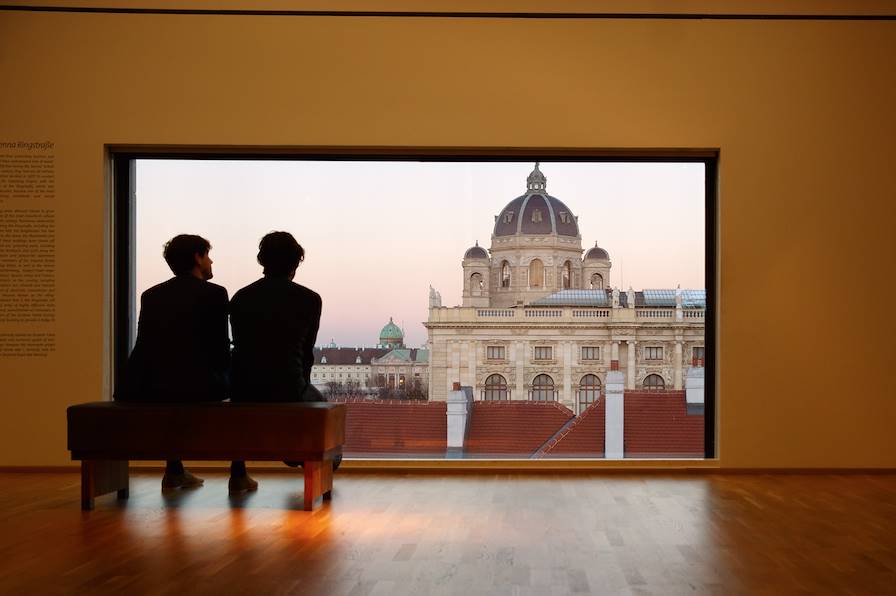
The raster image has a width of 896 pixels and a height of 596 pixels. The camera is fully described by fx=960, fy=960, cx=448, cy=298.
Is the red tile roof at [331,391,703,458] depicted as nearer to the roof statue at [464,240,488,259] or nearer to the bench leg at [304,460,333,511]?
the roof statue at [464,240,488,259]

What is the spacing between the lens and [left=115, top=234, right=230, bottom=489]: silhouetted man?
14.9 feet

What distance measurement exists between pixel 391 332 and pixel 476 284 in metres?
0.63

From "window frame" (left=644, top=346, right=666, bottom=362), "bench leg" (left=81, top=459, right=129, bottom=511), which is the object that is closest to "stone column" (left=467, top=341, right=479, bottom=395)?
"window frame" (left=644, top=346, right=666, bottom=362)

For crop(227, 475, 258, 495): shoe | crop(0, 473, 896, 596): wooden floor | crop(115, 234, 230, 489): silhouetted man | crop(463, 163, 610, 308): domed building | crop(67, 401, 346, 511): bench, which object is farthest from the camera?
crop(463, 163, 610, 308): domed building

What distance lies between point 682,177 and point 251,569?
13.0 ft

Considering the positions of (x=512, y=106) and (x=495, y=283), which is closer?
(x=512, y=106)

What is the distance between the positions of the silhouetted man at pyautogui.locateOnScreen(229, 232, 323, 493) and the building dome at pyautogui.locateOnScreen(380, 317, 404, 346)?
4.79ft

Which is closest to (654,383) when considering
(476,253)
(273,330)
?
(476,253)

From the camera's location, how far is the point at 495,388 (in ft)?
20.0

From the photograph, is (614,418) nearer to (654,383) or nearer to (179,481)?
(654,383)

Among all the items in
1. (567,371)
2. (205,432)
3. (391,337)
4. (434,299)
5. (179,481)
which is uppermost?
(434,299)

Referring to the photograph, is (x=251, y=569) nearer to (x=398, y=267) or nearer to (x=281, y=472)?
(x=281, y=472)

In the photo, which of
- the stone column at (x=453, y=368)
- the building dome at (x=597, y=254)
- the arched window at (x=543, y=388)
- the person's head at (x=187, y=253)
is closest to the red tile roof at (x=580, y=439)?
the arched window at (x=543, y=388)

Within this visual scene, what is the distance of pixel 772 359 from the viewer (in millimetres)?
5773
